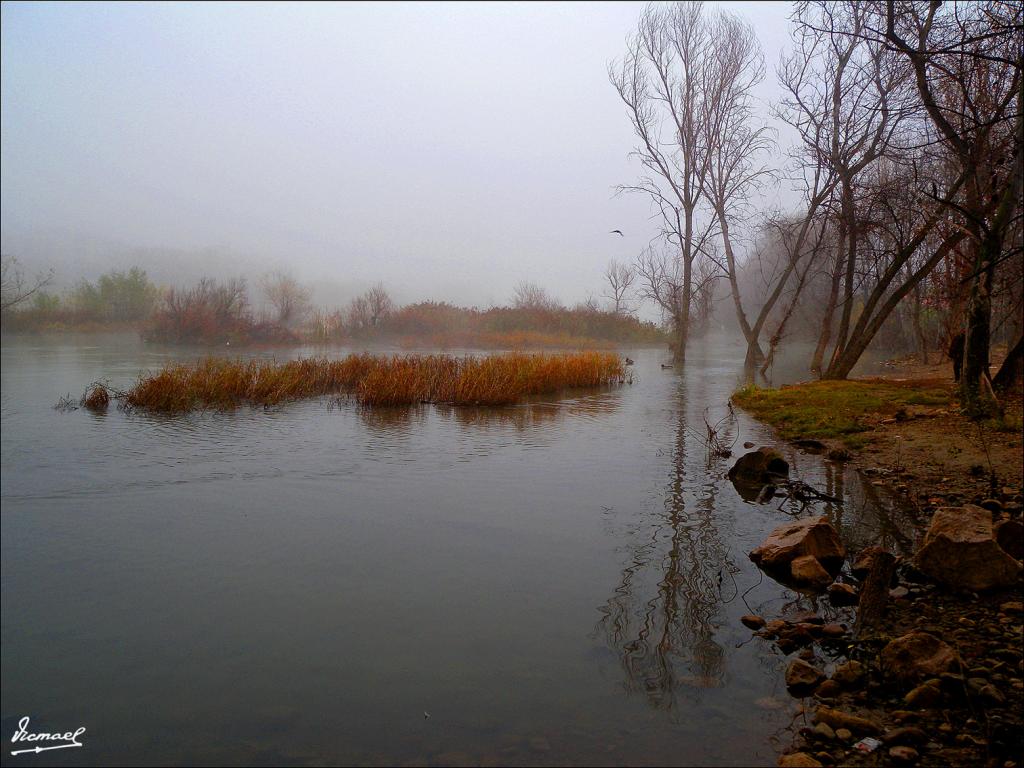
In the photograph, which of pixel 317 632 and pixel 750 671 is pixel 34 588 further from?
pixel 750 671

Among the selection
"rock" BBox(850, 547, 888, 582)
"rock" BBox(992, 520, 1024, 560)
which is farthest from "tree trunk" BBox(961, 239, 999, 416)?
"rock" BBox(850, 547, 888, 582)

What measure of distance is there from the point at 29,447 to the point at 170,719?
8517 millimetres

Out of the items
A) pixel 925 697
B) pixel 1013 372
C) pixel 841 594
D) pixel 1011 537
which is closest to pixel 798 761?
pixel 925 697

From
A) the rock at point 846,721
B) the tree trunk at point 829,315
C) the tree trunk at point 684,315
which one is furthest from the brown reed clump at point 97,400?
the tree trunk at point 684,315

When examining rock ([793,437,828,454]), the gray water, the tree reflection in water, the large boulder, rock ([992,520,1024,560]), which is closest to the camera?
the gray water

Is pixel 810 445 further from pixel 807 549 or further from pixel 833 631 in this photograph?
pixel 833 631

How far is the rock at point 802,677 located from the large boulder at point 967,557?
1652 mm

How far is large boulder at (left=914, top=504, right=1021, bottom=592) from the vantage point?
439cm

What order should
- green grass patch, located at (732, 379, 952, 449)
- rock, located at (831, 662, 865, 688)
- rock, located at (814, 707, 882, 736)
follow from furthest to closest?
green grass patch, located at (732, 379, 952, 449) → rock, located at (831, 662, 865, 688) → rock, located at (814, 707, 882, 736)

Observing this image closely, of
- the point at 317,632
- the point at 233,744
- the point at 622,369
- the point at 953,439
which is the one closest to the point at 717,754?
the point at 233,744

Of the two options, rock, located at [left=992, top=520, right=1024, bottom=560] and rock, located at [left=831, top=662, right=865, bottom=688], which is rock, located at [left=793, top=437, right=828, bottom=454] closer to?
rock, located at [left=992, top=520, right=1024, bottom=560]

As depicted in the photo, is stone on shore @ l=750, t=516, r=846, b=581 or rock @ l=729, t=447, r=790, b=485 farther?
rock @ l=729, t=447, r=790, b=485

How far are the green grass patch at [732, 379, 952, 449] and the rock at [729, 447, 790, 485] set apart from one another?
251cm

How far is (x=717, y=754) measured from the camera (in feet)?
9.86
